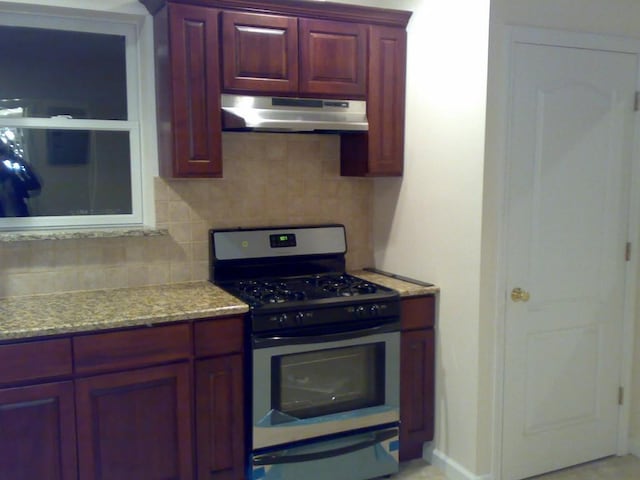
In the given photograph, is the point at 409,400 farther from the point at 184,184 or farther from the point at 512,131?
the point at 184,184

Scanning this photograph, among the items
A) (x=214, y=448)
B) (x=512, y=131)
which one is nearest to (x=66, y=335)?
(x=214, y=448)

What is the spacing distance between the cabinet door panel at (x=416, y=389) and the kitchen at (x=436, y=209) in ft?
0.19

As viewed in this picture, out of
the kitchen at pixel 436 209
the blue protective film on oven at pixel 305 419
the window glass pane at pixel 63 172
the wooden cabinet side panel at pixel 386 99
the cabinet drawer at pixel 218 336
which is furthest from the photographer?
the wooden cabinet side panel at pixel 386 99

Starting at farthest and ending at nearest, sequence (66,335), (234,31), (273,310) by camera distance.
Answer: (234,31) < (273,310) < (66,335)

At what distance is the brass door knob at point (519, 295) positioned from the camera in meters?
2.74

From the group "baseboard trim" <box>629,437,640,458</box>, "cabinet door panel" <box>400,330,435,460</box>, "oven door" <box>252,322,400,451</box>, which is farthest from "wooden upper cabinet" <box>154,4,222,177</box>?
"baseboard trim" <box>629,437,640,458</box>

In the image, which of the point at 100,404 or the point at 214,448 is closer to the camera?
the point at 100,404

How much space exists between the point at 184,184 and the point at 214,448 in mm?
1271

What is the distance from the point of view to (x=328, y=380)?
269cm

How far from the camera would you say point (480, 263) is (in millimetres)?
2660

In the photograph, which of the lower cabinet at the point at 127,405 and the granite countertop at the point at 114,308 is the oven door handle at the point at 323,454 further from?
the granite countertop at the point at 114,308

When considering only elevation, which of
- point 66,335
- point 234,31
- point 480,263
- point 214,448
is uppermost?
point 234,31

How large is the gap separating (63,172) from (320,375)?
1548 mm

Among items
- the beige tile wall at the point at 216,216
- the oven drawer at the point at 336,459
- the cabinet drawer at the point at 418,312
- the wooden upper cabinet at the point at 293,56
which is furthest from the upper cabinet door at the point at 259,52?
the oven drawer at the point at 336,459
